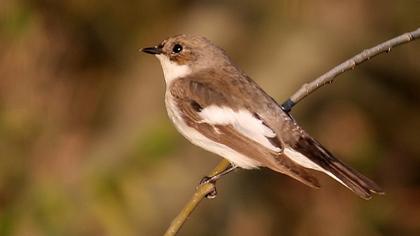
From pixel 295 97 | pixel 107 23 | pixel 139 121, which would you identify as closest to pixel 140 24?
pixel 107 23

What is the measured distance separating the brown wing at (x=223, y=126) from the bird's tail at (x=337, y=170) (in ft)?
0.46

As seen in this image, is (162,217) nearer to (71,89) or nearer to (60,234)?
(71,89)

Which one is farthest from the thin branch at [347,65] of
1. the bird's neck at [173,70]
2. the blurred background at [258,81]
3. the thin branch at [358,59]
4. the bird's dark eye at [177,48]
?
the blurred background at [258,81]

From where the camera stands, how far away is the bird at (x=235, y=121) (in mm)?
5176

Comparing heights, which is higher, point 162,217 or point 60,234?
point 162,217

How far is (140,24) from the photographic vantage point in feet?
30.9

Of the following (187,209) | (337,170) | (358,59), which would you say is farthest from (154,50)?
(187,209)

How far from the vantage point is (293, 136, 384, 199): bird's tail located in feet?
16.5

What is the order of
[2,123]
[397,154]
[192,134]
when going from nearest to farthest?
Answer: [192,134]
[2,123]
[397,154]

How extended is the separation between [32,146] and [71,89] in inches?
54.9

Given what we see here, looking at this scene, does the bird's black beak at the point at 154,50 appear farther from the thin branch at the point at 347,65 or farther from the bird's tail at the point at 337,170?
the thin branch at the point at 347,65

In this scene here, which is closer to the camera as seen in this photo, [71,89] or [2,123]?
[2,123]

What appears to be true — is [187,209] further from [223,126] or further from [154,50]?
[154,50]

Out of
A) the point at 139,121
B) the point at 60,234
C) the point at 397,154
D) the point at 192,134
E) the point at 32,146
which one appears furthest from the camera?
the point at 397,154
